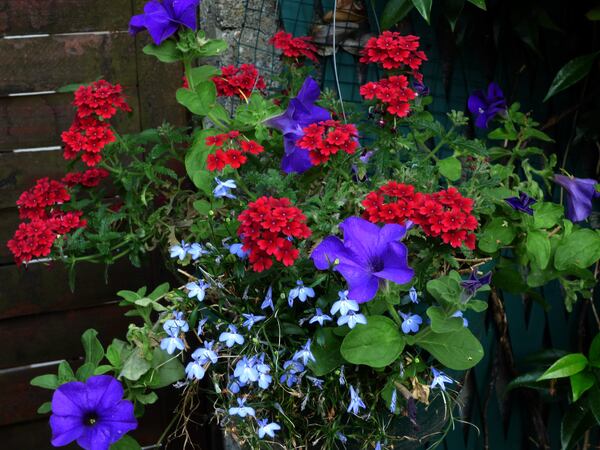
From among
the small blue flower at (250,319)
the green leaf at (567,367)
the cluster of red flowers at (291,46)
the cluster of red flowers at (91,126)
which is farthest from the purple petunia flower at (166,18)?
the green leaf at (567,367)

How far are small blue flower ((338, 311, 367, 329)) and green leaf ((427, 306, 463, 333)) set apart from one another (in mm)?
111

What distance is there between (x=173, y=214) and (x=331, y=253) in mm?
640

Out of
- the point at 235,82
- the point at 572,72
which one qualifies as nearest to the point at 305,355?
the point at 235,82

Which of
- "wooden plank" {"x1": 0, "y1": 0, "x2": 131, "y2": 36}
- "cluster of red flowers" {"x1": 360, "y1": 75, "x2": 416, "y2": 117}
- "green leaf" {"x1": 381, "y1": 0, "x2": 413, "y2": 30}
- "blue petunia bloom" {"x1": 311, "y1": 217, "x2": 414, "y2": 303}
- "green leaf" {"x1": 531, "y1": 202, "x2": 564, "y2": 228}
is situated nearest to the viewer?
"blue petunia bloom" {"x1": 311, "y1": 217, "x2": 414, "y2": 303}

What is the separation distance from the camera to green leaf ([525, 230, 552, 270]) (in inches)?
63.9

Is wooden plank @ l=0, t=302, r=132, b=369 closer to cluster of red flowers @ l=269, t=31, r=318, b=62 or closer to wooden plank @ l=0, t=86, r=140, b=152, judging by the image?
wooden plank @ l=0, t=86, r=140, b=152

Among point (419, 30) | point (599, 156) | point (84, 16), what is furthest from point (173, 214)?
point (599, 156)

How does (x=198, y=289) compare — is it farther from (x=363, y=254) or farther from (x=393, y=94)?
(x=393, y=94)

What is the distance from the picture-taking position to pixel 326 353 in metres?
1.31

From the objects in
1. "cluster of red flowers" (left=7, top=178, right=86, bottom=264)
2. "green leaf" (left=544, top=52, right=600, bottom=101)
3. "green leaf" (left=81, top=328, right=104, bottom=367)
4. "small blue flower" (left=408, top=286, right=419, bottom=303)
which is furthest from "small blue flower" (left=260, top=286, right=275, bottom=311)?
"green leaf" (left=544, top=52, right=600, bottom=101)

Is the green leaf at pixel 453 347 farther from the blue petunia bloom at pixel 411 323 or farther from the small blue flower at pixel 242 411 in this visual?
the small blue flower at pixel 242 411

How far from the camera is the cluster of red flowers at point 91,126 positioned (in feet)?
5.19

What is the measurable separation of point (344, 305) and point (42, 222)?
0.70 metres

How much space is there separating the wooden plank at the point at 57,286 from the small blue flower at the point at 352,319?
1.00 m
